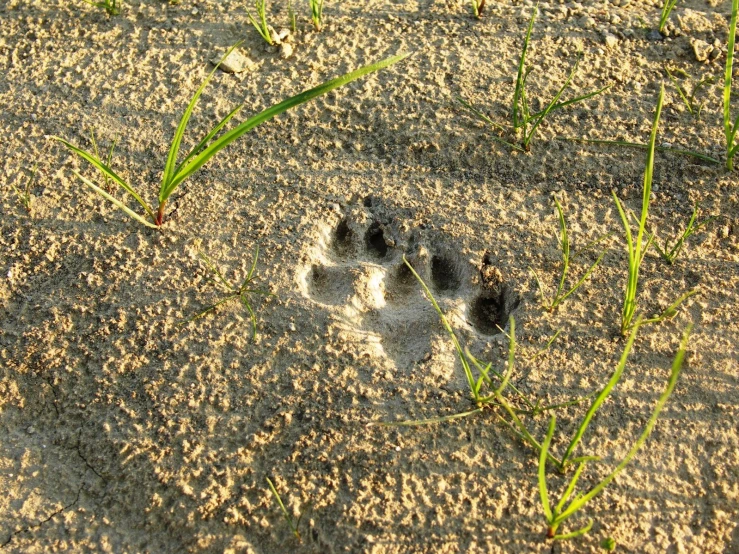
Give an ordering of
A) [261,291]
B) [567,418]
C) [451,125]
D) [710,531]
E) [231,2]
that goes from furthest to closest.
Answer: [231,2], [451,125], [261,291], [567,418], [710,531]

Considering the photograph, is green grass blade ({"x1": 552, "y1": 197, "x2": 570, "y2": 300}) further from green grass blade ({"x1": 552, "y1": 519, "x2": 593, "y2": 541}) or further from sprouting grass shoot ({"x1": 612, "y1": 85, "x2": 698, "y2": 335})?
green grass blade ({"x1": 552, "y1": 519, "x2": 593, "y2": 541})

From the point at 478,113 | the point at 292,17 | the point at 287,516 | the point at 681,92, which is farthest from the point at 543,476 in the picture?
the point at 292,17

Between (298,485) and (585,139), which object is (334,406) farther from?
(585,139)

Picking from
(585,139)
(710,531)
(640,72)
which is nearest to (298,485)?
(710,531)

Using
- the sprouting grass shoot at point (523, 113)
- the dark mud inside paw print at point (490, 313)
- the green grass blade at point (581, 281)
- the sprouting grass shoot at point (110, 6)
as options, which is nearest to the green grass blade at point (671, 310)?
the green grass blade at point (581, 281)

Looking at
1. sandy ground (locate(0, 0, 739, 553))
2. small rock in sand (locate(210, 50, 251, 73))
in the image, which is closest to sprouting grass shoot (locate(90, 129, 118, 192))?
sandy ground (locate(0, 0, 739, 553))

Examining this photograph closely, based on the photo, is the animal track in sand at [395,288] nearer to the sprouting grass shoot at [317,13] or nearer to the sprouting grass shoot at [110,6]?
the sprouting grass shoot at [317,13]
